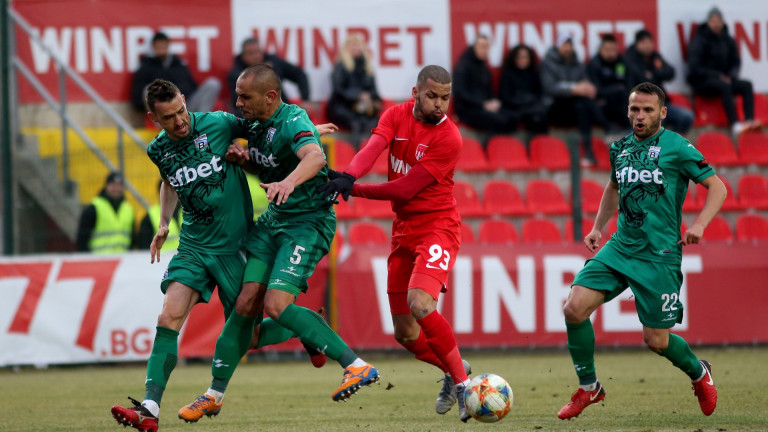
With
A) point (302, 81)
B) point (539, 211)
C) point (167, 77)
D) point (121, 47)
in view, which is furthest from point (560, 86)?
point (121, 47)

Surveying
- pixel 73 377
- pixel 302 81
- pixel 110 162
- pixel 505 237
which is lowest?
pixel 73 377

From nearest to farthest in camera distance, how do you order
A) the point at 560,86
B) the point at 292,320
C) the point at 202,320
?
the point at 292,320 → the point at 202,320 → the point at 560,86

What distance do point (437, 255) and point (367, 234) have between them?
6233 mm

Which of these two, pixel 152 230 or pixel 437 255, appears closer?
pixel 437 255

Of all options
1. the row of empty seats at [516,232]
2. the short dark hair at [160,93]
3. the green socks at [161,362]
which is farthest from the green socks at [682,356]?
the row of empty seats at [516,232]

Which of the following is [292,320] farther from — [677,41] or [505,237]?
[677,41]

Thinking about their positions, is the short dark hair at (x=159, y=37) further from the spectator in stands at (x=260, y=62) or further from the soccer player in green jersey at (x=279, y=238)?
the soccer player in green jersey at (x=279, y=238)

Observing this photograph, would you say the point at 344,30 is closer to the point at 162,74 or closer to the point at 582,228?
the point at 162,74

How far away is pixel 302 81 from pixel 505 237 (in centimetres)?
390

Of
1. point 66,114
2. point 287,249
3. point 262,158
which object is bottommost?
point 287,249

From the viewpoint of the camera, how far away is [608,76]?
14906mm

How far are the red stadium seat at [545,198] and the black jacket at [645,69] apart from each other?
215 centimetres

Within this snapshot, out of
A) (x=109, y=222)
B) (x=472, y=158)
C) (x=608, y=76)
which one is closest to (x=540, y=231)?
(x=472, y=158)

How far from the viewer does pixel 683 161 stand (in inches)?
266
